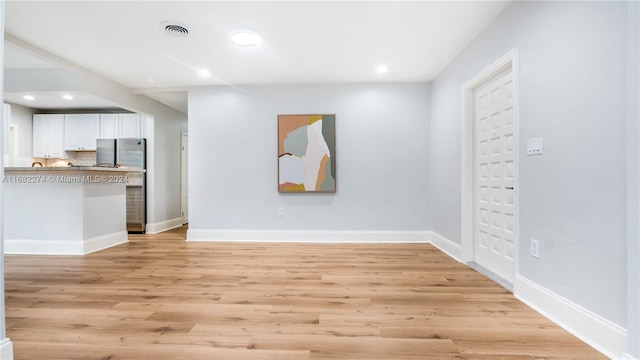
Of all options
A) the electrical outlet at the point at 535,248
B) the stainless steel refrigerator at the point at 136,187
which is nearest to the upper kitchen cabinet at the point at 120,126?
the stainless steel refrigerator at the point at 136,187

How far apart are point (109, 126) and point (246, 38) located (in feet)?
14.4

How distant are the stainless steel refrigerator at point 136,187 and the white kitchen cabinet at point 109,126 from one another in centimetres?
63

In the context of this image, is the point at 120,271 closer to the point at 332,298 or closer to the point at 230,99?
the point at 332,298

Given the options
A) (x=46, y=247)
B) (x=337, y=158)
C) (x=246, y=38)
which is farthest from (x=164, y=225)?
(x=246, y=38)

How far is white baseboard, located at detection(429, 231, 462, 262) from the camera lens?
3494mm

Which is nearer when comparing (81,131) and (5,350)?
(5,350)

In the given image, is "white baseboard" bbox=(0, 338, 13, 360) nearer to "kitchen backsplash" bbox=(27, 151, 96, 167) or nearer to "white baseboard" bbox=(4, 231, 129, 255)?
"white baseboard" bbox=(4, 231, 129, 255)

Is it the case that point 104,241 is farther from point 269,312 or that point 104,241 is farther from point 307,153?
point 269,312

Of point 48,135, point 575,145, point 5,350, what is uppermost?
point 48,135

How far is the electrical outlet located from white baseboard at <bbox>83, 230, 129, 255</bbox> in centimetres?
480

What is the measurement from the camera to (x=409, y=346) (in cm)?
169

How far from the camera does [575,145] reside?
1823 millimetres

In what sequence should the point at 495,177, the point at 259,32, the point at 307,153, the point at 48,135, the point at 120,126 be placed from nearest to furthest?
the point at 495,177, the point at 259,32, the point at 307,153, the point at 120,126, the point at 48,135

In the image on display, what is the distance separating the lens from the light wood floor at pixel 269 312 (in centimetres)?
166
